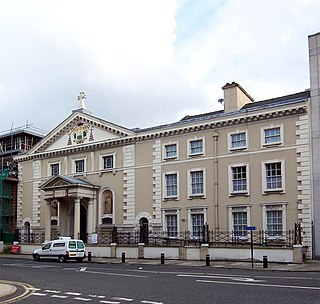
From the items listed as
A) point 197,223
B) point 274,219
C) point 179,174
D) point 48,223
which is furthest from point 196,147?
point 48,223

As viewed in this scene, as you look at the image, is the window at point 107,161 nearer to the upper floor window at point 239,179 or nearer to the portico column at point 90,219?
the portico column at point 90,219

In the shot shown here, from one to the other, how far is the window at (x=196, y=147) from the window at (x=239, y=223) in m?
5.64

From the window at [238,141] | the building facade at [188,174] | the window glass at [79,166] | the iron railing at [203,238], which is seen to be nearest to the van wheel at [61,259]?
the iron railing at [203,238]

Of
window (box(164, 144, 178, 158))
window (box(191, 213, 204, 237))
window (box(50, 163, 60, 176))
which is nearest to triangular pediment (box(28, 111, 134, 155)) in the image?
window (box(50, 163, 60, 176))

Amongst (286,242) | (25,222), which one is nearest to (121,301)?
(286,242)

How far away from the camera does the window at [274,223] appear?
32.2 meters

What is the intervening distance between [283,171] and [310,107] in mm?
4595

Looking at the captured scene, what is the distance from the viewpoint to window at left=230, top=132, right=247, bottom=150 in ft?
114

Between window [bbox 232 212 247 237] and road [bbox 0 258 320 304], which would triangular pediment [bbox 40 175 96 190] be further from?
road [bbox 0 258 320 304]

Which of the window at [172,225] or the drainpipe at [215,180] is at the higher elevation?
the drainpipe at [215,180]

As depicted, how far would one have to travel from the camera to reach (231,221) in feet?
113

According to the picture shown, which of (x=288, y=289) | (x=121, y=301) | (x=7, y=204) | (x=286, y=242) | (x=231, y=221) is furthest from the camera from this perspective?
(x=7, y=204)

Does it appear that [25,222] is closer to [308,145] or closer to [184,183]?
[184,183]

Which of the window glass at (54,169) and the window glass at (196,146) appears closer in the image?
the window glass at (196,146)
